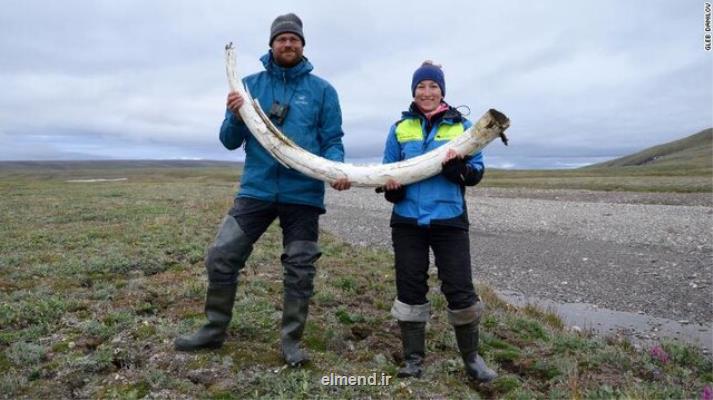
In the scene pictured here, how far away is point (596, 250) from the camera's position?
1634 centimetres

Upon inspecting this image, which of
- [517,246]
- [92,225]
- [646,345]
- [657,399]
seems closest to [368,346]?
[657,399]

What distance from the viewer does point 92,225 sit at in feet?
55.6

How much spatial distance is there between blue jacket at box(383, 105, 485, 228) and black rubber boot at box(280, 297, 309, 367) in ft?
4.35

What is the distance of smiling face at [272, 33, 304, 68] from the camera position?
516cm

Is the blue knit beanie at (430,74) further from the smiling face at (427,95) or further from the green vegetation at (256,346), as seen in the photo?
the green vegetation at (256,346)

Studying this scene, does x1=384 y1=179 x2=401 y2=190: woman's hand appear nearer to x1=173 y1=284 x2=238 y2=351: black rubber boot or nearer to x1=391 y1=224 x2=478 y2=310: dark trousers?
x1=391 y1=224 x2=478 y2=310: dark trousers

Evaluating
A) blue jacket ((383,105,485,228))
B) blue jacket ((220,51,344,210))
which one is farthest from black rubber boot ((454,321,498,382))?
blue jacket ((220,51,344,210))

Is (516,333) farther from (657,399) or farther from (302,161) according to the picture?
(302,161)

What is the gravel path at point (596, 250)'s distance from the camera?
1109cm

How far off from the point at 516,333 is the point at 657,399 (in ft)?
8.08

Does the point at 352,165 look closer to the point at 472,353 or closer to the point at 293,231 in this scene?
the point at 293,231

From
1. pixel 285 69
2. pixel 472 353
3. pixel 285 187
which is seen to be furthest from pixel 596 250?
pixel 285 69

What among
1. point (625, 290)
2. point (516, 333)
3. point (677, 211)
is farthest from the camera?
point (677, 211)

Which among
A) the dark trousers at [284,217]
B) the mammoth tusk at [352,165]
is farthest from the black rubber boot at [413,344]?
the mammoth tusk at [352,165]
